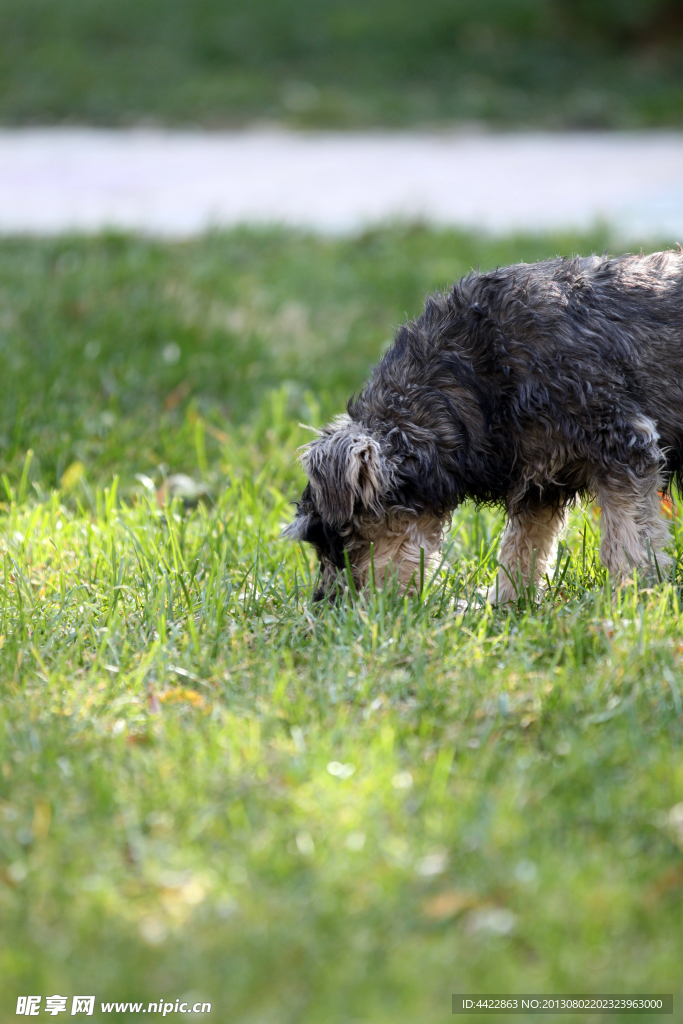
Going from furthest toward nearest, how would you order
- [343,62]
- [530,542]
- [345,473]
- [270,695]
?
1. [343,62]
2. [530,542]
3. [345,473]
4. [270,695]

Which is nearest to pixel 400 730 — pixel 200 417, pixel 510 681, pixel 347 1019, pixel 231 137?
pixel 510 681

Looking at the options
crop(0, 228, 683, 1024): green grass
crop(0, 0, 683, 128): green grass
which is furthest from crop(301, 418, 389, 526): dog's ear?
crop(0, 0, 683, 128): green grass

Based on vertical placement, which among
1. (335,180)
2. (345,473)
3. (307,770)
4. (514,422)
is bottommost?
(307,770)

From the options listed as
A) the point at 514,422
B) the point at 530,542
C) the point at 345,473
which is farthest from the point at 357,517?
the point at 530,542

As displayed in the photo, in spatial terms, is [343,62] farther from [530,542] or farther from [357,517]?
[357,517]

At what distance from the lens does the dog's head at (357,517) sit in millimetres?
3850

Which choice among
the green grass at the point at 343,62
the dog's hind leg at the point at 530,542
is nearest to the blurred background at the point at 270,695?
the dog's hind leg at the point at 530,542

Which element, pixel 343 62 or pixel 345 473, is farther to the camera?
pixel 343 62

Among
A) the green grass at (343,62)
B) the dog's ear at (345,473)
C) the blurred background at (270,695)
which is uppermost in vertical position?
the green grass at (343,62)

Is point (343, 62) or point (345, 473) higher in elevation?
point (343, 62)

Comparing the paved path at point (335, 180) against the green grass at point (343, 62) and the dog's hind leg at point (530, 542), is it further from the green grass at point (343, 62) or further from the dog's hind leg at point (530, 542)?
the dog's hind leg at point (530, 542)

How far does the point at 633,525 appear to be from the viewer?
3902 mm

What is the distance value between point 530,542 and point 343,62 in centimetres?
1849

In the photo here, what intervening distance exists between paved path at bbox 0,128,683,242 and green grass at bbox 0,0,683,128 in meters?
1.32
